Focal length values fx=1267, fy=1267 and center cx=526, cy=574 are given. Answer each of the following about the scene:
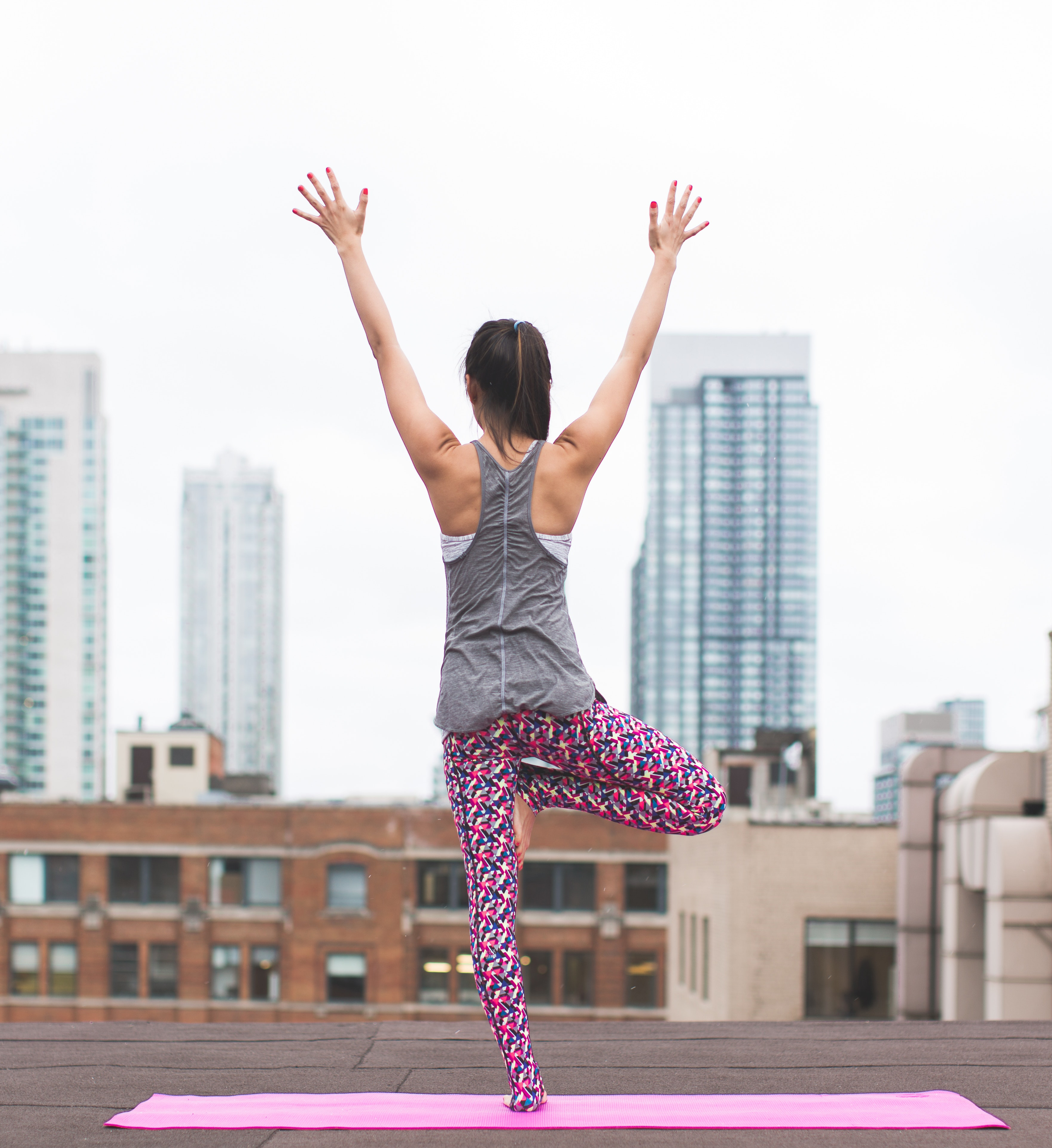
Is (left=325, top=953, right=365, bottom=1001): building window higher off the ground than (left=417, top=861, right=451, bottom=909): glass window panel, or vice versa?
(left=417, top=861, right=451, bottom=909): glass window panel

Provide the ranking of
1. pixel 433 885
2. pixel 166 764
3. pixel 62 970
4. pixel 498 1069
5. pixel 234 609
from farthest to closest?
pixel 234 609 → pixel 166 764 → pixel 62 970 → pixel 433 885 → pixel 498 1069

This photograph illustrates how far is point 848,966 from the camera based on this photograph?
2450cm

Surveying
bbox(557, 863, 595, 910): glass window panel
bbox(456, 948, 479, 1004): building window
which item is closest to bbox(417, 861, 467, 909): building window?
bbox(456, 948, 479, 1004): building window

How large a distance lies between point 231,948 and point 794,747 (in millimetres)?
19475

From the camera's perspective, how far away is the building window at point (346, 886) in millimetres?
41312

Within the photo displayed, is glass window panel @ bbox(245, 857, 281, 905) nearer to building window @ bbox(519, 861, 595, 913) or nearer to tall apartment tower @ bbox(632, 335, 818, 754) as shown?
building window @ bbox(519, 861, 595, 913)

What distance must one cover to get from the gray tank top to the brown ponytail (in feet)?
0.30

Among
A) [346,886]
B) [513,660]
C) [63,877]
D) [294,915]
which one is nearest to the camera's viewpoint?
[513,660]

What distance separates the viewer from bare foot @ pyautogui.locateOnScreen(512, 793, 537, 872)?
3.55 meters

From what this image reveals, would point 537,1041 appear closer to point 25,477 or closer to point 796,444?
point 25,477

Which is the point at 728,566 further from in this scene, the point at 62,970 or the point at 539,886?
the point at 62,970

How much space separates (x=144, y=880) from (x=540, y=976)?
13.4m

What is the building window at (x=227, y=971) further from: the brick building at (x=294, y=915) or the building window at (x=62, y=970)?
the building window at (x=62, y=970)

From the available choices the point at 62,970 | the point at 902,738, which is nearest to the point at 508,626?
the point at 62,970
